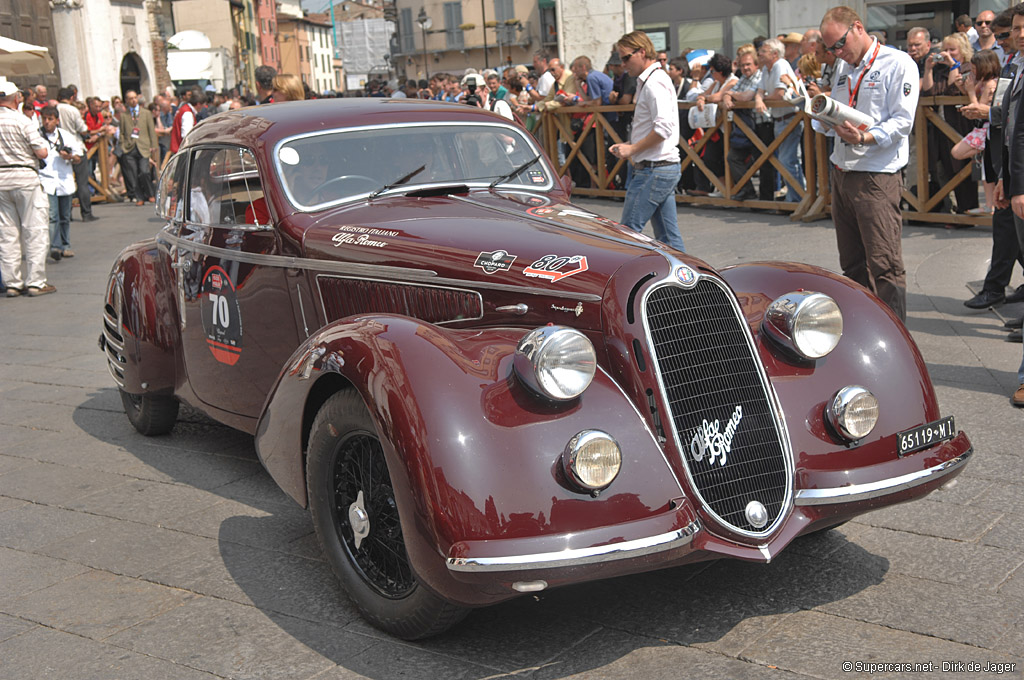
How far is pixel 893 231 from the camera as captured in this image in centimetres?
596

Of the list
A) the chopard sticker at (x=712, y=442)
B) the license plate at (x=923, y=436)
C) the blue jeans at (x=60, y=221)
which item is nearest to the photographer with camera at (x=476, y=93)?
the blue jeans at (x=60, y=221)

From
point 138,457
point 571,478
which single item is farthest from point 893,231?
point 138,457

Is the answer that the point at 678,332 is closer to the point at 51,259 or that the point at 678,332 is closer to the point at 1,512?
the point at 1,512

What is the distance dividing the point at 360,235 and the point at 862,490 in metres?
2.21

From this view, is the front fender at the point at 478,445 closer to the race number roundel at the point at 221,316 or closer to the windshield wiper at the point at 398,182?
the windshield wiper at the point at 398,182

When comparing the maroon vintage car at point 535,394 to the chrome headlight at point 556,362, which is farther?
the chrome headlight at point 556,362

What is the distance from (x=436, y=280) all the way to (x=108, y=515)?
203 cm

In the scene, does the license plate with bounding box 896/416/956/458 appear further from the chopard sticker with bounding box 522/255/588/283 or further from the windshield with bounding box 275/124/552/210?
the windshield with bounding box 275/124/552/210

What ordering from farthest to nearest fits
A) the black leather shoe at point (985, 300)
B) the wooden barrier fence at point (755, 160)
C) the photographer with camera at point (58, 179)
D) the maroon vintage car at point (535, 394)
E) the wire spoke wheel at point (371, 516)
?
1. the photographer with camera at point (58, 179)
2. the wooden barrier fence at point (755, 160)
3. the black leather shoe at point (985, 300)
4. the wire spoke wheel at point (371, 516)
5. the maroon vintage car at point (535, 394)

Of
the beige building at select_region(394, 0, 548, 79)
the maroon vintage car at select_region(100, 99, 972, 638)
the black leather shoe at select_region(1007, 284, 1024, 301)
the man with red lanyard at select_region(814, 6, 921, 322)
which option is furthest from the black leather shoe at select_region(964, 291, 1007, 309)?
the beige building at select_region(394, 0, 548, 79)

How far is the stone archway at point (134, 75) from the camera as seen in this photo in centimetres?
3019

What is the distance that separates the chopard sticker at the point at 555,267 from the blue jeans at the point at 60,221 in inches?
455

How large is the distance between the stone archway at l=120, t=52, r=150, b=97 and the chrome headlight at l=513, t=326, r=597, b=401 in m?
30.0

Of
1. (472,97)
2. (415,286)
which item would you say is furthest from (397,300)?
(472,97)
